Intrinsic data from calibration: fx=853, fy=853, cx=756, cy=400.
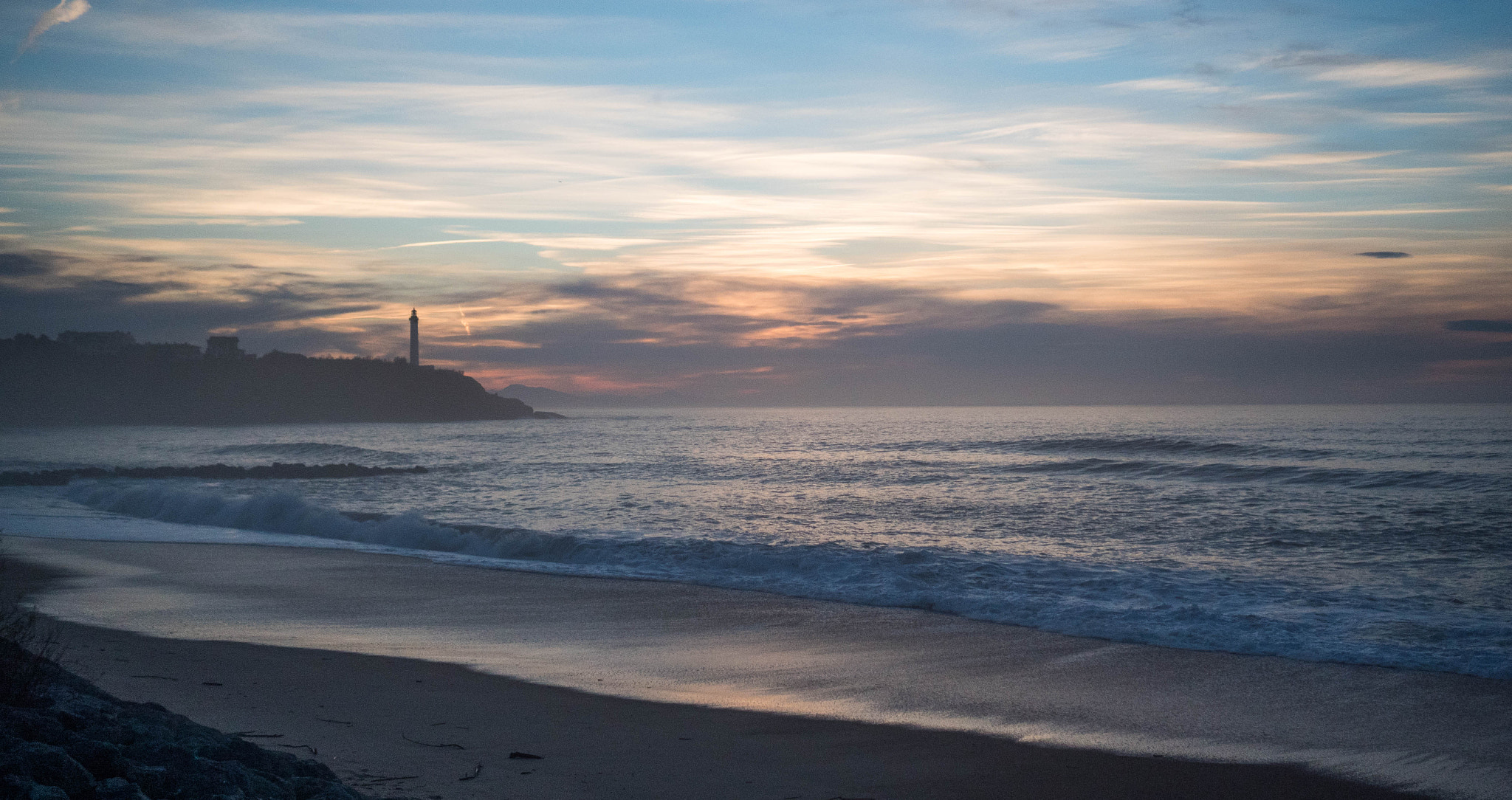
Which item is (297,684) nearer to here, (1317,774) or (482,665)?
(482,665)

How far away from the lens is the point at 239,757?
3578mm

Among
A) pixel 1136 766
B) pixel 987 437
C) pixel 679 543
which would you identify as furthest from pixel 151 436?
pixel 1136 766

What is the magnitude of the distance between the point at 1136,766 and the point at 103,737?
5217 mm

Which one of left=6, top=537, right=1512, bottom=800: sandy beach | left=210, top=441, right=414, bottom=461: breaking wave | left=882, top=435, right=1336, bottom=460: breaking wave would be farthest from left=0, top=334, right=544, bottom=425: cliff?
left=6, top=537, right=1512, bottom=800: sandy beach

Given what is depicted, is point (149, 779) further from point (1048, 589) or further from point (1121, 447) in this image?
point (1121, 447)

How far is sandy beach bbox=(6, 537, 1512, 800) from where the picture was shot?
15.9ft

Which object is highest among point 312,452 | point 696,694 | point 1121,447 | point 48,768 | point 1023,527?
point 48,768

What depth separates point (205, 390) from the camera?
114 metres

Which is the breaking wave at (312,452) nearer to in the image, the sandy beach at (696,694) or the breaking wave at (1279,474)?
the breaking wave at (1279,474)

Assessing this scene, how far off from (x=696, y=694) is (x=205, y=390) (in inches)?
5125

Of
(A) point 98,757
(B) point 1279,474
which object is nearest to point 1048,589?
(A) point 98,757

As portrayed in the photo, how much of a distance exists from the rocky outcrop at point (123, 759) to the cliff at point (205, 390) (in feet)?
404

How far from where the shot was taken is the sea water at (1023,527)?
31.0 ft

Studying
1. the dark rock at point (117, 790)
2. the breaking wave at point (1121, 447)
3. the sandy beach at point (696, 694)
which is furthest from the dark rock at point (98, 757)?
the breaking wave at point (1121, 447)
